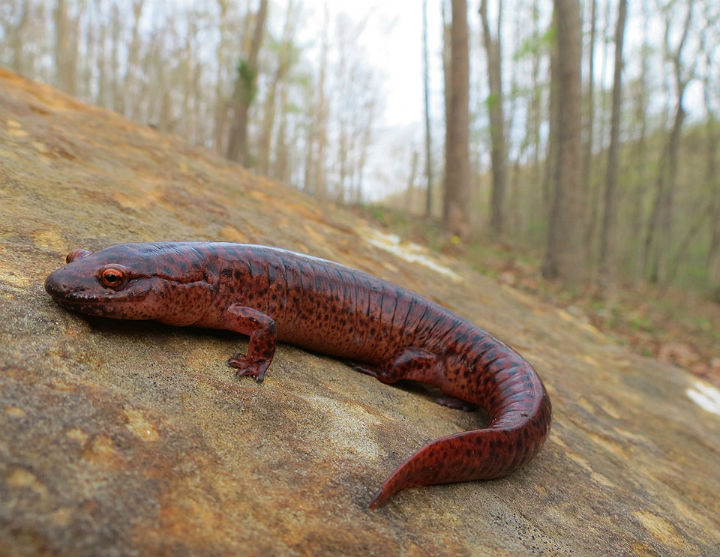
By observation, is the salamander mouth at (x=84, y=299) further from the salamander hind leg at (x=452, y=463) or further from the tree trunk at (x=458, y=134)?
the tree trunk at (x=458, y=134)

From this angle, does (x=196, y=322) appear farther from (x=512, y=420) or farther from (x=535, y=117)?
(x=535, y=117)

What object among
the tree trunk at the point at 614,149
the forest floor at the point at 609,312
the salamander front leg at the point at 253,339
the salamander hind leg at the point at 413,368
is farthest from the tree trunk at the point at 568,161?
the salamander front leg at the point at 253,339

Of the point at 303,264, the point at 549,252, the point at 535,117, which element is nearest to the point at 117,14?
the point at 535,117

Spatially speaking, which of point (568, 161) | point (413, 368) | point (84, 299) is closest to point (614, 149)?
point (568, 161)

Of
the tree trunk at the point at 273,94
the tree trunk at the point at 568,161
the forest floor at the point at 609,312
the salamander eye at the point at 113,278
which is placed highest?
the tree trunk at the point at 273,94

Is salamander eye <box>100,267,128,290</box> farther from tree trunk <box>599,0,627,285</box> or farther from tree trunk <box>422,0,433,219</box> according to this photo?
tree trunk <box>422,0,433,219</box>

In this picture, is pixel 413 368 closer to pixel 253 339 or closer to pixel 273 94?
pixel 253 339
